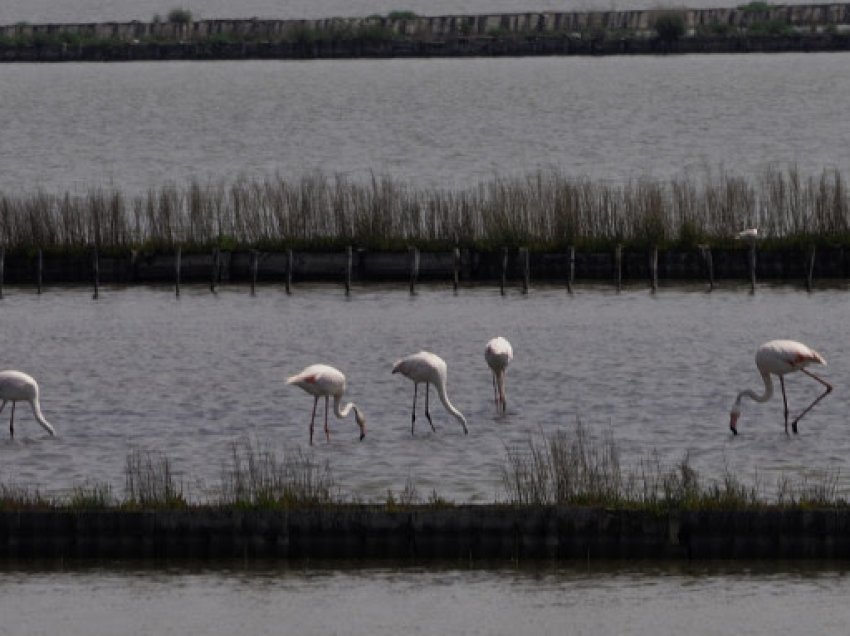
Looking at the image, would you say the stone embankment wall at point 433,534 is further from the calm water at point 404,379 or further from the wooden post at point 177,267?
the wooden post at point 177,267

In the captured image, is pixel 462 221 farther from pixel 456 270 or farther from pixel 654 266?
pixel 654 266

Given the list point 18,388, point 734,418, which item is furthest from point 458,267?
point 18,388

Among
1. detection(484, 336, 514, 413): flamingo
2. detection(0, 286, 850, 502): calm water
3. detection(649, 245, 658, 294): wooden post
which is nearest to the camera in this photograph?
detection(0, 286, 850, 502): calm water

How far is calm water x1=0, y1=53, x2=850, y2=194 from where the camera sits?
82.8 metres

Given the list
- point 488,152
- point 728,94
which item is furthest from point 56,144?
point 728,94

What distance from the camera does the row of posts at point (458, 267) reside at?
43.8 m

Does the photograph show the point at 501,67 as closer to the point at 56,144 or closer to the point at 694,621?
the point at 56,144

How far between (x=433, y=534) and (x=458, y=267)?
2314 cm

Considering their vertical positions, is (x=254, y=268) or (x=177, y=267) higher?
(x=177, y=267)

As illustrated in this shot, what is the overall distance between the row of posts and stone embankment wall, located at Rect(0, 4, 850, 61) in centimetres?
9127

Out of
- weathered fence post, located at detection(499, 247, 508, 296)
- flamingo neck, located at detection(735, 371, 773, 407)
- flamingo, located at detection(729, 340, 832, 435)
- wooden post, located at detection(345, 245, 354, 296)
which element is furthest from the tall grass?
wooden post, located at detection(345, 245, 354, 296)

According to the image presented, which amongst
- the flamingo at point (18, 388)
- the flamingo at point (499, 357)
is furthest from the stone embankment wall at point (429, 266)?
the flamingo at point (18, 388)

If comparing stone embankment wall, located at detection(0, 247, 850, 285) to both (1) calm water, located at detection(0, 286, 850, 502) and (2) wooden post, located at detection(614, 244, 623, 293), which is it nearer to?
(2) wooden post, located at detection(614, 244, 623, 293)

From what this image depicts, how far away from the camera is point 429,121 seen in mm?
107375
